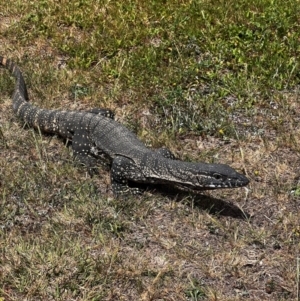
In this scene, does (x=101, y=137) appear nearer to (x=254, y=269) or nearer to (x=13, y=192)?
(x=13, y=192)

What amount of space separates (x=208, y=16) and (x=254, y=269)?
5.20 m

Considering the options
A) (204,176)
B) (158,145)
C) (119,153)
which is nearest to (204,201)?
(204,176)

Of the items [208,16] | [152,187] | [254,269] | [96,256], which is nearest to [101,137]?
[152,187]

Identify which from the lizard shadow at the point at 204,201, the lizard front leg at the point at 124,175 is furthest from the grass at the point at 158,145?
the lizard front leg at the point at 124,175

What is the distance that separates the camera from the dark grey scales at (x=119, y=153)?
744 centimetres

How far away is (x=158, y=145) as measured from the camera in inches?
341

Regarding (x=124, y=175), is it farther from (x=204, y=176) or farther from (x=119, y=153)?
(x=204, y=176)

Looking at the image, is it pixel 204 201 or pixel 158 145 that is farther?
pixel 158 145

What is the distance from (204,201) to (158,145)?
1.27 m

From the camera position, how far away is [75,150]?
858 cm

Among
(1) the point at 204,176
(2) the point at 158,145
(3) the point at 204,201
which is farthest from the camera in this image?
(2) the point at 158,145

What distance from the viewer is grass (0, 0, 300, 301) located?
6559 millimetres

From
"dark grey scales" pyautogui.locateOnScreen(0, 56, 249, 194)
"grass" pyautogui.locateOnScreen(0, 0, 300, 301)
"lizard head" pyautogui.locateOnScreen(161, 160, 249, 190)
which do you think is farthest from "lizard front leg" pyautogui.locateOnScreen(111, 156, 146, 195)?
"lizard head" pyautogui.locateOnScreen(161, 160, 249, 190)

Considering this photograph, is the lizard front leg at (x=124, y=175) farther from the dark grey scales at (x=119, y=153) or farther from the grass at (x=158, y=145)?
the grass at (x=158, y=145)
